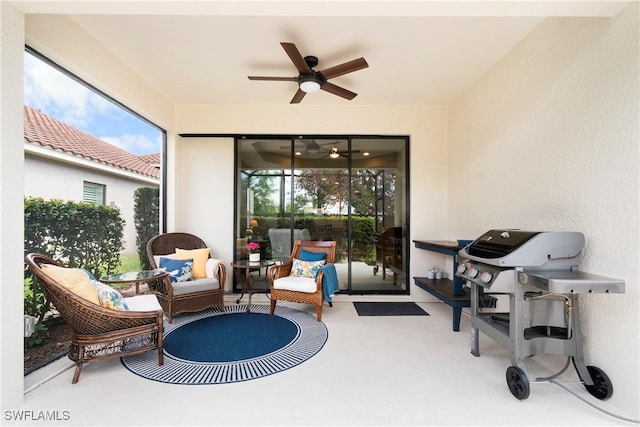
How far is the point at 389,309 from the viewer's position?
3834 mm

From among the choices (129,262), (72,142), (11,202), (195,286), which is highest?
(72,142)

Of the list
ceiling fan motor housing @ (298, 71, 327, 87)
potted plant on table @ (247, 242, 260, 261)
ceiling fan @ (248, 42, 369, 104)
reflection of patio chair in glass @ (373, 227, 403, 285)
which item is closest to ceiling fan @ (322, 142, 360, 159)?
ceiling fan @ (248, 42, 369, 104)

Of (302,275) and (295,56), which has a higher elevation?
(295,56)

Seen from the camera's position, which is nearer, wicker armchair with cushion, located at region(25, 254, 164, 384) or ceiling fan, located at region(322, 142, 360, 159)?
wicker armchair with cushion, located at region(25, 254, 164, 384)

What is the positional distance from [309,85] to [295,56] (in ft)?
1.53

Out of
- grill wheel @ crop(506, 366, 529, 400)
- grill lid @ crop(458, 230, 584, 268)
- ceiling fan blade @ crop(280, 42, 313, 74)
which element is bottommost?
grill wheel @ crop(506, 366, 529, 400)

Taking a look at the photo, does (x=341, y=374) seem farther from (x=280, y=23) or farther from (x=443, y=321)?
(x=280, y=23)

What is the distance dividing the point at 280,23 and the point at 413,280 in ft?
12.5

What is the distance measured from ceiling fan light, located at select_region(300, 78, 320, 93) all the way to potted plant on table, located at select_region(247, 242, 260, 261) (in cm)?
233

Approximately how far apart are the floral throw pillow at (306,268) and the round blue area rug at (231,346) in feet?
1.68

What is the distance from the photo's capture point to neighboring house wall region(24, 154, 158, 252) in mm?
2260

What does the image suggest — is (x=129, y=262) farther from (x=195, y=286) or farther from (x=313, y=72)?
(x=313, y=72)

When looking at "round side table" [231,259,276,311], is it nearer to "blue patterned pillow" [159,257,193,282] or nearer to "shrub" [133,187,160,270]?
"blue patterned pillow" [159,257,193,282]

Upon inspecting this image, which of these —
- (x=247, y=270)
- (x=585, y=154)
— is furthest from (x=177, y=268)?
(x=585, y=154)
